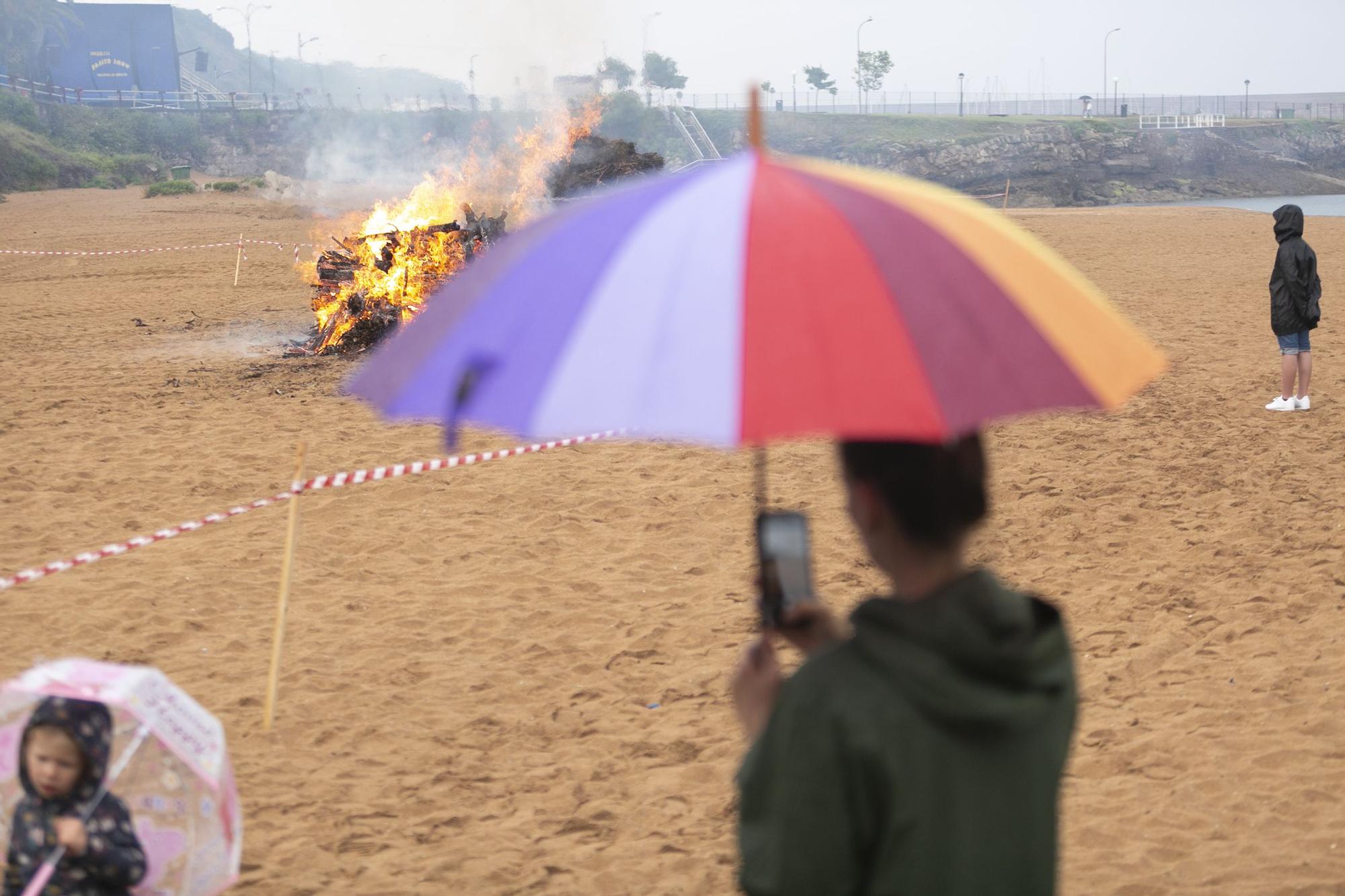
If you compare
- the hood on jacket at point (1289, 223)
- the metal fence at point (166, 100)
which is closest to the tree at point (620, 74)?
the metal fence at point (166, 100)

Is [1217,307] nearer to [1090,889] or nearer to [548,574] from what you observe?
[548,574]

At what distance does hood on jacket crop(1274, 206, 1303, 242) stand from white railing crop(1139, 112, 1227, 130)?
9674cm

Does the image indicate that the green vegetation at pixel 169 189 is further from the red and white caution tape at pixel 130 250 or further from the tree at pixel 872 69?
the tree at pixel 872 69

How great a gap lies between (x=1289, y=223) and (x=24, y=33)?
83586 mm

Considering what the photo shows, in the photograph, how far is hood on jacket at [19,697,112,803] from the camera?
328cm

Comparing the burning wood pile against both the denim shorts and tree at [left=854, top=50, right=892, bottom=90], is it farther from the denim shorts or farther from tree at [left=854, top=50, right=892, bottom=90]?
tree at [left=854, top=50, right=892, bottom=90]

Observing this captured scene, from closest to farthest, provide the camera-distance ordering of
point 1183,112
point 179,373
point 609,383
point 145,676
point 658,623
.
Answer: point 609,383, point 145,676, point 658,623, point 179,373, point 1183,112

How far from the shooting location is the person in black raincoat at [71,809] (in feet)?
10.7

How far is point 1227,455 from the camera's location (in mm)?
10461

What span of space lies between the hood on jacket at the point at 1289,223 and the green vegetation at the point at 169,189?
49408mm

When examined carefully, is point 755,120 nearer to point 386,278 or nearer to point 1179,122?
point 386,278

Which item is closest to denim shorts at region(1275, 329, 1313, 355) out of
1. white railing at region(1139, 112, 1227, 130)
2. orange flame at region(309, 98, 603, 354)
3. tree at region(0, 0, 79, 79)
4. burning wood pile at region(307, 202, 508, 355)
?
orange flame at region(309, 98, 603, 354)

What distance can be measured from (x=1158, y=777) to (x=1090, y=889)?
1028mm

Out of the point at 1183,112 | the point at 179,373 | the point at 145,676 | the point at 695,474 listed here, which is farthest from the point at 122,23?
the point at 1183,112
